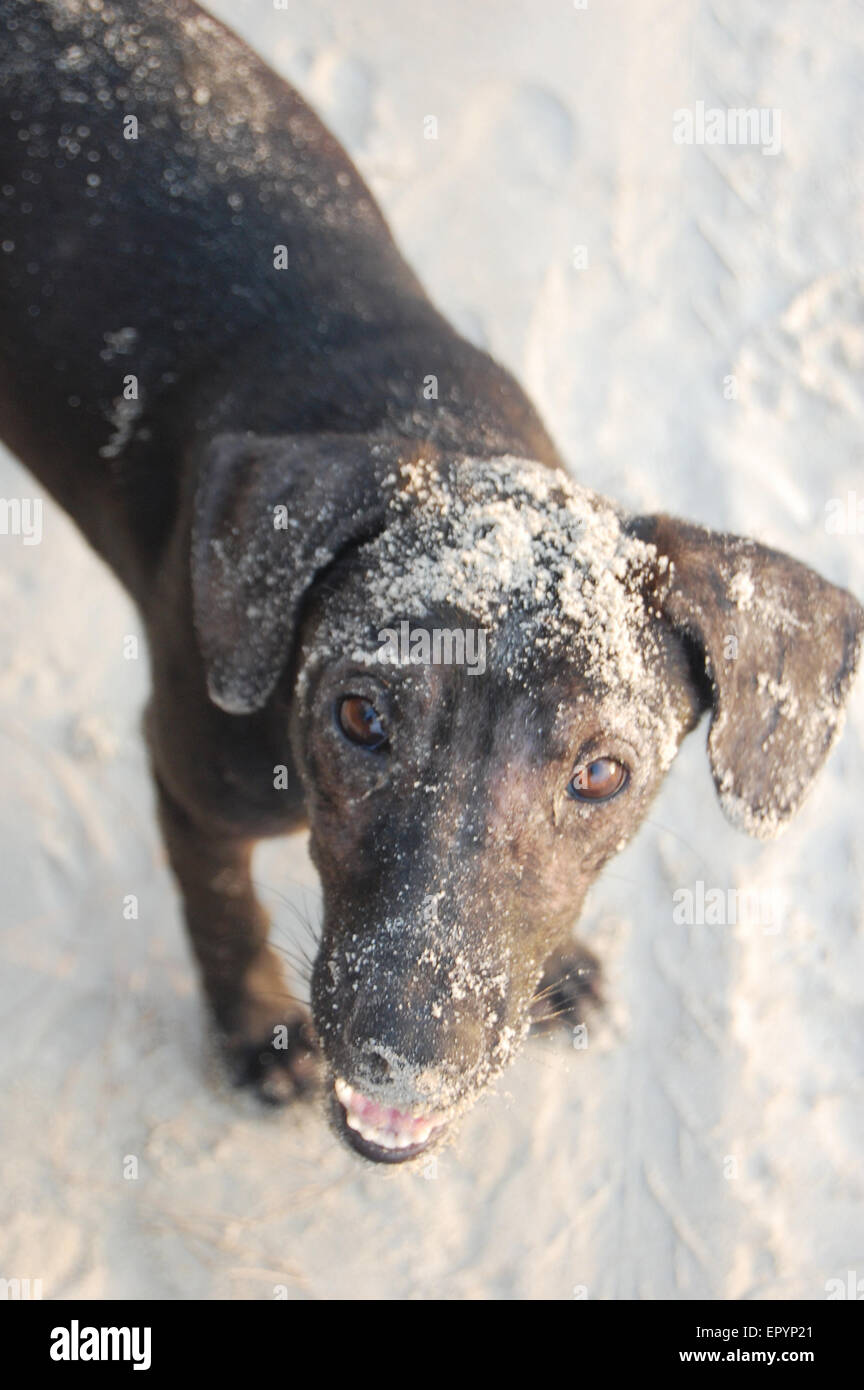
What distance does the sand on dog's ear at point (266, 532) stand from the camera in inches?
115

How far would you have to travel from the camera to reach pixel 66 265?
3.71m

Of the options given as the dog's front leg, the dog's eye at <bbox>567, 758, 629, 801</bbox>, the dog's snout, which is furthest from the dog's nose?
the dog's front leg

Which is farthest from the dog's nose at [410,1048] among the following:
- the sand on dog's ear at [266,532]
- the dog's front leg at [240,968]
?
the dog's front leg at [240,968]

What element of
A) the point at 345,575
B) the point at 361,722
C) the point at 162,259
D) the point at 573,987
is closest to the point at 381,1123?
the point at 361,722

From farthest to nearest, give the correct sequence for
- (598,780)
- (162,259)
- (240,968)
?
(240,968) < (162,259) < (598,780)

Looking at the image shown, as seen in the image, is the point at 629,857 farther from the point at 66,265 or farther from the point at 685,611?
the point at 66,265

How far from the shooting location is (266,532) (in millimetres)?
2965

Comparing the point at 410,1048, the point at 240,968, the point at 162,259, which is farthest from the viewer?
the point at 240,968

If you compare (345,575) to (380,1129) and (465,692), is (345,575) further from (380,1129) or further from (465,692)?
(380,1129)

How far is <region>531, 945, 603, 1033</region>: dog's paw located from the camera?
14.4ft

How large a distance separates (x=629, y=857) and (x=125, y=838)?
81.2 inches

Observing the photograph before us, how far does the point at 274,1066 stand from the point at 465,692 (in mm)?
2307

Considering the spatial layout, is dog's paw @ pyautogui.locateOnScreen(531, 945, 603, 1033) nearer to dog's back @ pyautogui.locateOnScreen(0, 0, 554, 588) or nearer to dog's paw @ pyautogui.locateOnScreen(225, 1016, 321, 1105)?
dog's paw @ pyautogui.locateOnScreen(225, 1016, 321, 1105)

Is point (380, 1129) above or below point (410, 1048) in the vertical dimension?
below
